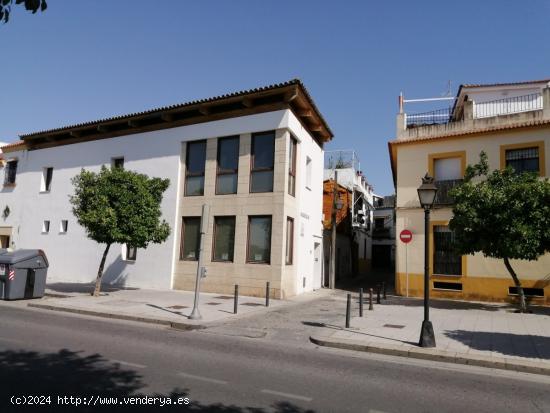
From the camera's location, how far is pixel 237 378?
5.84m

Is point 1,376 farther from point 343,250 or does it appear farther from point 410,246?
point 343,250

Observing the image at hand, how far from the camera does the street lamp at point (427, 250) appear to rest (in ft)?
27.2

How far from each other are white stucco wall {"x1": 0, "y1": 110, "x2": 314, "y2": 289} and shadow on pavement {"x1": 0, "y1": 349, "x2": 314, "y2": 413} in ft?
37.8

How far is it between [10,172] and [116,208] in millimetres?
15425

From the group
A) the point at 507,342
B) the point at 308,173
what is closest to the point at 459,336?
the point at 507,342

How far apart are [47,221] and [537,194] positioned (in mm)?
22751

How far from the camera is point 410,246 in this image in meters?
18.8

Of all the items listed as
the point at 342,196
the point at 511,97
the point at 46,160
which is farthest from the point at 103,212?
the point at 511,97

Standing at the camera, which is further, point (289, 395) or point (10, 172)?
point (10, 172)

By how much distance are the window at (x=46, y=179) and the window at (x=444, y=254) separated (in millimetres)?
20664

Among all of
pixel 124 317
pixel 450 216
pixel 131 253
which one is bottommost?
pixel 124 317

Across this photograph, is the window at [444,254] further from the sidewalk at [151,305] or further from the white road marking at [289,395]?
the white road marking at [289,395]

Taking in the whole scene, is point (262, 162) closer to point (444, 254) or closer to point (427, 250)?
point (444, 254)

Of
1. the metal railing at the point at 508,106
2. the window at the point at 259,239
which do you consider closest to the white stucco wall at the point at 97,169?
the window at the point at 259,239
